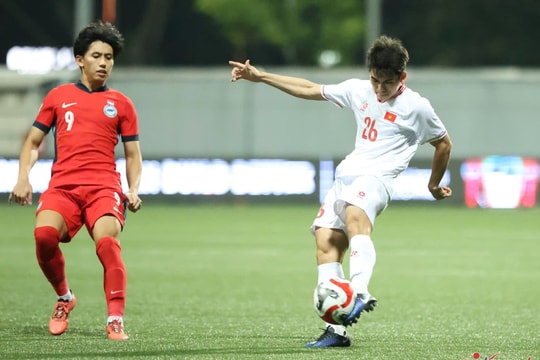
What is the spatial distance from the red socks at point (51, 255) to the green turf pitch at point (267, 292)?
1.20 feet

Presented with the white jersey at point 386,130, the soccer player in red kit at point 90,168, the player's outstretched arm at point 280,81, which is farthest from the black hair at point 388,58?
the soccer player in red kit at point 90,168

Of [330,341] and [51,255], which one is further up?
[51,255]

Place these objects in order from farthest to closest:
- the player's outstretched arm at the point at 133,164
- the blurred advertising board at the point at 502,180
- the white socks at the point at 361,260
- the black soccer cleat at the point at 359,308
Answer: the blurred advertising board at the point at 502,180, the player's outstretched arm at the point at 133,164, the white socks at the point at 361,260, the black soccer cleat at the point at 359,308

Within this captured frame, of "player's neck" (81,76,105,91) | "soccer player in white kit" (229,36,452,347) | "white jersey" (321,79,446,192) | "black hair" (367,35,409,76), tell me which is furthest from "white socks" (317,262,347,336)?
"player's neck" (81,76,105,91)

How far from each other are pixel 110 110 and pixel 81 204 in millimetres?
651

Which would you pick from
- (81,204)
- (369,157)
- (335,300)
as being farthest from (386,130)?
(81,204)

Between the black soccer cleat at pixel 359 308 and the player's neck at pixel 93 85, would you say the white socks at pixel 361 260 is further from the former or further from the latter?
the player's neck at pixel 93 85

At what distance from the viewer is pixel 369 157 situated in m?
8.41

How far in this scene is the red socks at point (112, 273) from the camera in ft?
28.1

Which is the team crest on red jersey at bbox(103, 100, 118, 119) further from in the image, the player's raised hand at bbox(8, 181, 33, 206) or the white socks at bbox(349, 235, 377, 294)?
the white socks at bbox(349, 235, 377, 294)

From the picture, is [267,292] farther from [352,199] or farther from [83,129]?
[352,199]

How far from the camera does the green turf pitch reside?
8.38m

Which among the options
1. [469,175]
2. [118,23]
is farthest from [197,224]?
[118,23]

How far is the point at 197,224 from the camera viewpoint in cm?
2150
